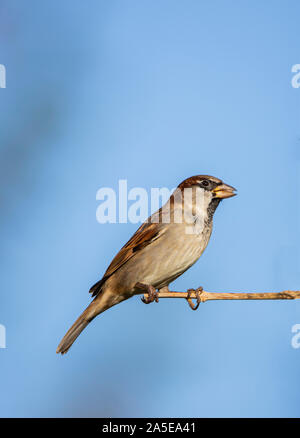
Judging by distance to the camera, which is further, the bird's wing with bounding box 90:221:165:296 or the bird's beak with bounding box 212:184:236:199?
the bird's wing with bounding box 90:221:165:296

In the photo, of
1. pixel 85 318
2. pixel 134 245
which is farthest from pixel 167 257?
pixel 85 318

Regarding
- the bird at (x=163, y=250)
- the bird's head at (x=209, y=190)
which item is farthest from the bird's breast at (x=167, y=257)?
the bird's head at (x=209, y=190)

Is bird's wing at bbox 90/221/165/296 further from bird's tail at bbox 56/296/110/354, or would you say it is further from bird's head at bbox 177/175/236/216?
bird's head at bbox 177/175/236/216

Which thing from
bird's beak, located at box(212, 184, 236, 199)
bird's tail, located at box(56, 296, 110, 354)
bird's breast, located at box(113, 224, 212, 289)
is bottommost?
bird's tail, located at box(56, 296, 110, 354)

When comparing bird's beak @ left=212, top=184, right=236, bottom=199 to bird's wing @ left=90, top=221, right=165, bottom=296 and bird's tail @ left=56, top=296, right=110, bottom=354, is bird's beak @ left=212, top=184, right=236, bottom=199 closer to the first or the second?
bird's wing @ left=90, top=221, right=165, bottom=296

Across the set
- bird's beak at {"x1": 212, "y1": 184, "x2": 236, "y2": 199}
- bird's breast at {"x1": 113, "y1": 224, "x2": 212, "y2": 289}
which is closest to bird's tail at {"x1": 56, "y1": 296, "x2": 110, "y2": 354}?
bird's breast at {"x1": 113, "y1": 224, "x2": 212, "y2": 289}

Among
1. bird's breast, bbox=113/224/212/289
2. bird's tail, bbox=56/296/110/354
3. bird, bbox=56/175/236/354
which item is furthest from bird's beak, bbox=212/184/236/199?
bird's tail, bbox=56/296/110/354

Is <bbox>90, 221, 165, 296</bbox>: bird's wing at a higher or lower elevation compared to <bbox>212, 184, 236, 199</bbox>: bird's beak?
lower
